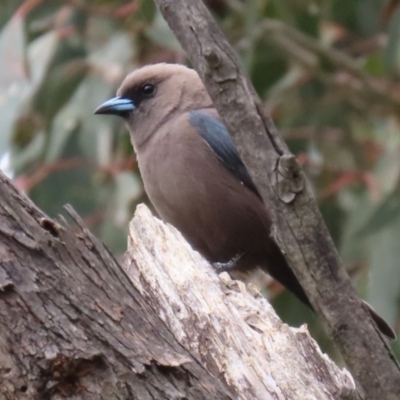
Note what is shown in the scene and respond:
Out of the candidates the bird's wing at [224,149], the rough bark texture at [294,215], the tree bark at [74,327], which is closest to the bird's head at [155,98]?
the bird's wing at [224,149]

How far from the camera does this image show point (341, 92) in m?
7.04

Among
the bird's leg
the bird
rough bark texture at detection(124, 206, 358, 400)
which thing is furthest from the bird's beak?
rough bark texture at detection(124, 206, 358, 400)

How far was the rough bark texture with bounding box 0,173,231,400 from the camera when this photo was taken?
8.29ft

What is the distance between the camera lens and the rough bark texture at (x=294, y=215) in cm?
298

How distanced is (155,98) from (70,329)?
10.3 feet

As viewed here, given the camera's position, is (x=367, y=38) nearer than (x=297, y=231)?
No

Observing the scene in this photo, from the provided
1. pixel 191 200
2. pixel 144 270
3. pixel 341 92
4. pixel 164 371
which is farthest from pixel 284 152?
pixel 341 92

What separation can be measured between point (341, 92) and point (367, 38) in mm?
621

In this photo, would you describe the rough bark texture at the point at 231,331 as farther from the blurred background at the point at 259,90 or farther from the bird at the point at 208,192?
the blurred background at the point at 259,90

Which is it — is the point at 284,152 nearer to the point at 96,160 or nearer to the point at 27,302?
the point at 27,302

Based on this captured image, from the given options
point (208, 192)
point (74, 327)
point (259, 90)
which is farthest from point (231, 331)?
point (259, 90)

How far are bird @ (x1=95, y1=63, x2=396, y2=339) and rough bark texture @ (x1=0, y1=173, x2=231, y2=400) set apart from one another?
2.26m

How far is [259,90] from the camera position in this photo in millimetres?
6996

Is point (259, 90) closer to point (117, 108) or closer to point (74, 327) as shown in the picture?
point (117, 108)
